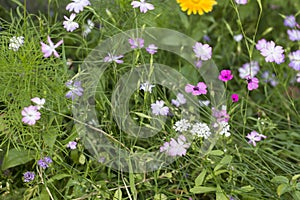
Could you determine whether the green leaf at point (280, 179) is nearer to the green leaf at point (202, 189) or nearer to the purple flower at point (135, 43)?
the green leaf at point (202, 189)

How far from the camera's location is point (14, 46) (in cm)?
109

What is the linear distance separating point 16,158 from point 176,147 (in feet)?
1.12

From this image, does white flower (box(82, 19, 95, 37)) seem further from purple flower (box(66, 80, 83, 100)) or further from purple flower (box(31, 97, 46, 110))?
purple flower (box(31, 97, 46, 110))

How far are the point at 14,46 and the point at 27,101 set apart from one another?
4.6 inches

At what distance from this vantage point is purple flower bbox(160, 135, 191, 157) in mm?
1064

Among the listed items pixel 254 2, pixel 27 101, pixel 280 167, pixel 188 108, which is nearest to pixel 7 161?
pixel 27 101

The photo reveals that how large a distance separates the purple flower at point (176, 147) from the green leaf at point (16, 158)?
11.1 inches

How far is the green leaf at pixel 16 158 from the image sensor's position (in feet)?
3.62

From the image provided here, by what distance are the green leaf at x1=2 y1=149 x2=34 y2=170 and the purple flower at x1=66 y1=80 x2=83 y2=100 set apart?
0.49ft

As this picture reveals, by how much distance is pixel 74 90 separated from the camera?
1096mm

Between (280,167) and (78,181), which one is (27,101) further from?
(280,167)

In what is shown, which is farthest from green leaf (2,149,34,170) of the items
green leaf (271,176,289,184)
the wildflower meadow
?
green leaf (271,176,289,184)

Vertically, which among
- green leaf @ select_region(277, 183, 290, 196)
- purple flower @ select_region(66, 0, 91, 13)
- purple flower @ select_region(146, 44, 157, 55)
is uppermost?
purple flower @ select_region(66, 0, 91, 13)

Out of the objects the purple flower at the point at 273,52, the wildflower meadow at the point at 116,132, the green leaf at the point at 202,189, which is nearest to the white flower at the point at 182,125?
the wildflower meadow at the point at 116,132
